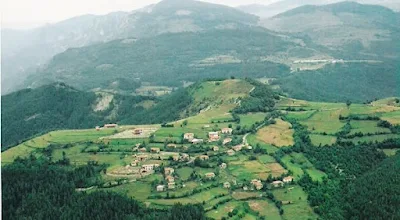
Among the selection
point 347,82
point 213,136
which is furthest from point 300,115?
point 347,82

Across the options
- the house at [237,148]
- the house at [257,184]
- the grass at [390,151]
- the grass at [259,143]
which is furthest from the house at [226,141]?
the grass at [390,151]

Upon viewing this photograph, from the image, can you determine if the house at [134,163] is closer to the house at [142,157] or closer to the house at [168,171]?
the house at [142,157]

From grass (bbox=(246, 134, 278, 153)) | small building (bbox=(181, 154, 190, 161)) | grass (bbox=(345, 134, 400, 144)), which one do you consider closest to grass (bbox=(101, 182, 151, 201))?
small building (bbox=(181, 154, 190, 161))

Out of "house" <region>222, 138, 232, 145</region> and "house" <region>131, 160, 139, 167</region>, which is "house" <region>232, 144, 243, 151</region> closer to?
"house" <region>222, 138, 232, 145</region>

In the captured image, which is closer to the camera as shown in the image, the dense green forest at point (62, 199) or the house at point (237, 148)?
the dense green forest at point (62, 199)

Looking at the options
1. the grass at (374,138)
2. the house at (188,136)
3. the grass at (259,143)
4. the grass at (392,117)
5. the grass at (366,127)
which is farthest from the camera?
the grass at (392,117)

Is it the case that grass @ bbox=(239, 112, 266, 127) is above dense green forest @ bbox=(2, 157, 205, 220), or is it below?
below

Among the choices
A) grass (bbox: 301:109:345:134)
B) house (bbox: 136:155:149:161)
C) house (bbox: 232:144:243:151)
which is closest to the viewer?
house (bbox: 136:155:149:161)
